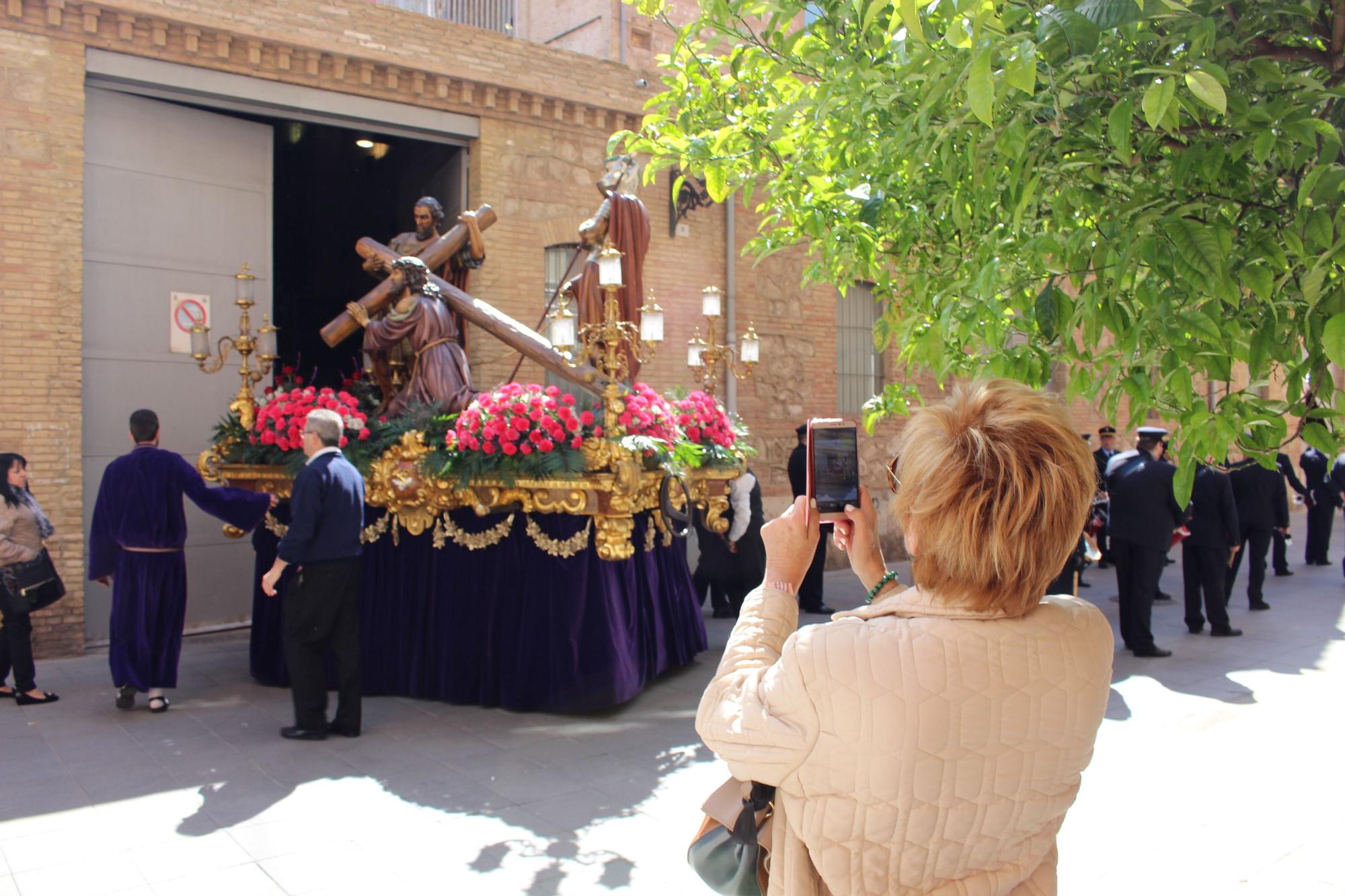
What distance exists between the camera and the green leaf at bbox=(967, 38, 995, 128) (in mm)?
1897

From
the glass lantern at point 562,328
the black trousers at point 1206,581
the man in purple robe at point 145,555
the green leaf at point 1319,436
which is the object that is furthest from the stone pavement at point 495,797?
the green leaf at point 1319,436

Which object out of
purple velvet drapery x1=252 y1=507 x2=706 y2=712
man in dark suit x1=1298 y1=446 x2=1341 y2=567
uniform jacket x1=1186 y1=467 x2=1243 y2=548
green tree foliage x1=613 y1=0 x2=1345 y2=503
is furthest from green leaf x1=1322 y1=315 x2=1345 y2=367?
man in dark suit x1=1298 y1=446 x2=1341 y2=567

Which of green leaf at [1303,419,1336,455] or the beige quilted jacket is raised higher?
green leaf at [1303,419,1336,455]

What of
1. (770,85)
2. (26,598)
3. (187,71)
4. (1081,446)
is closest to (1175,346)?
(1081,446)

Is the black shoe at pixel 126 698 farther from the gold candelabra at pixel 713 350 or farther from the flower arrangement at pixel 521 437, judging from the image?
the gold candelabra at pixel 713 350

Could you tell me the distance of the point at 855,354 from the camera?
15.2 metres

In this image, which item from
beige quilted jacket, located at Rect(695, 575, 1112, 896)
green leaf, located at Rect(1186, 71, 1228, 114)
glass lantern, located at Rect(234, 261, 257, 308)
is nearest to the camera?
beige quilted jacket, located at Rect(695, 575, 1112, 896)

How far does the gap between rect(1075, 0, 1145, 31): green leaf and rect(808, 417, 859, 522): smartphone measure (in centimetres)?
94

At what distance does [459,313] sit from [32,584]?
11.6 ft

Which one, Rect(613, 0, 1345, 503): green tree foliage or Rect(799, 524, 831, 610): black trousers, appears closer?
Rect(613, 0, 1345, 503): green tree foliage

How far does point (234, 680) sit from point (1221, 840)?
6734 millimetres

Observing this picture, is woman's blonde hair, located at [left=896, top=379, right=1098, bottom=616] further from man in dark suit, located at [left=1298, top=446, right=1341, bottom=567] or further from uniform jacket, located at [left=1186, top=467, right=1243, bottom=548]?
man in dark suit, located at [left=1298, top=446, right=1341, bottom=567]

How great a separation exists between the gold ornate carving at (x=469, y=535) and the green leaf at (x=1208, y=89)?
18.3ft

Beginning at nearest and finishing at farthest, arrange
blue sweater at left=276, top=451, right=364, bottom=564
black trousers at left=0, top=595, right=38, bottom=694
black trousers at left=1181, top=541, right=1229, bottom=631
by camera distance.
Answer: blue sweater at left=276, top=451, right=364, bottom=564
black trousers at left=0, top=595, right=38, bottom=694
black trousers at left=1181, top=541, right=1229, bottom=631
